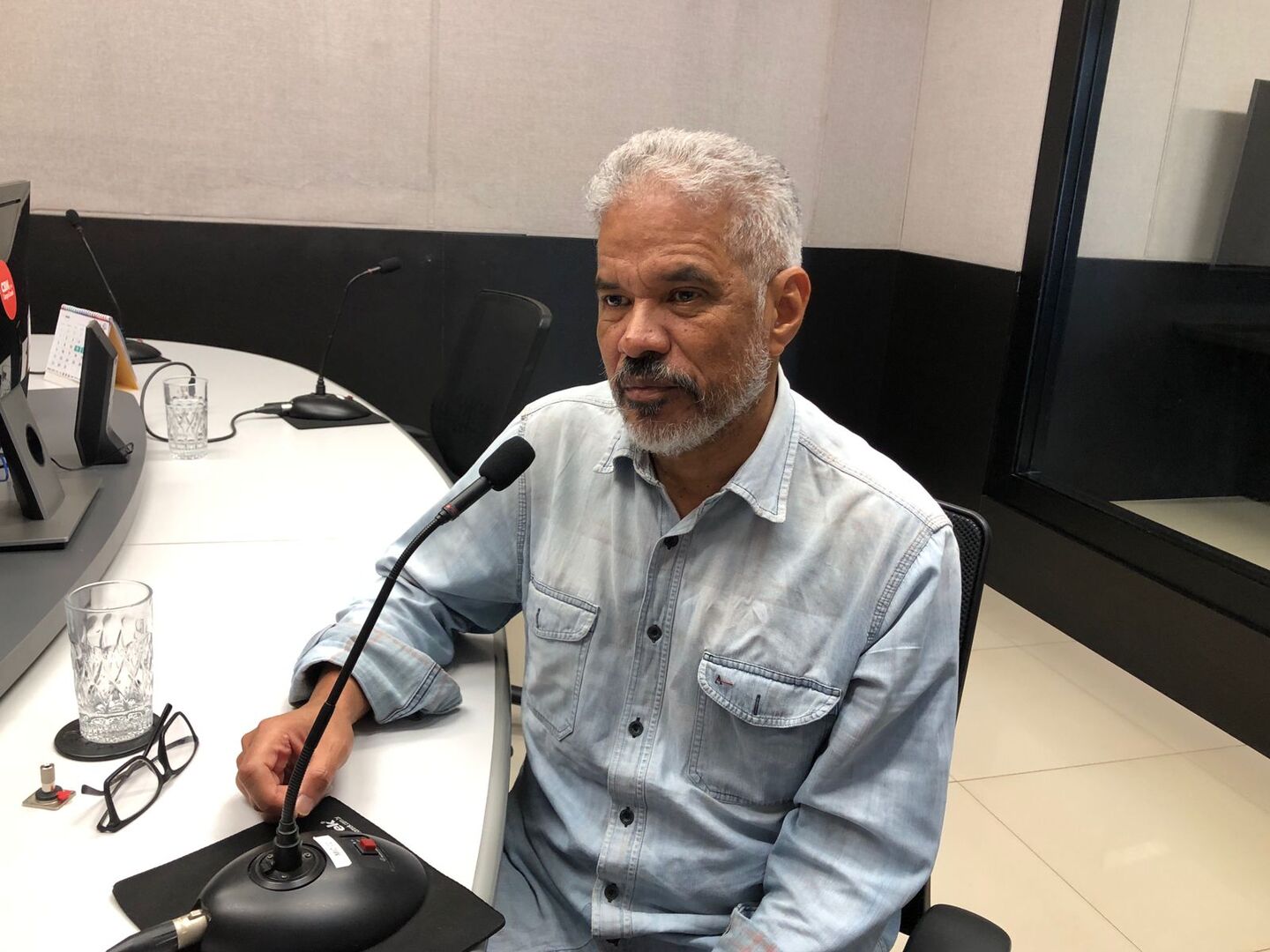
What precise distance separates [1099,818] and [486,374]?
1769 millimetres

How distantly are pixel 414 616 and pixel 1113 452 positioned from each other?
2.93m

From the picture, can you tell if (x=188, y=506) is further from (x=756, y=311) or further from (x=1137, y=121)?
(x=1137, y=121)

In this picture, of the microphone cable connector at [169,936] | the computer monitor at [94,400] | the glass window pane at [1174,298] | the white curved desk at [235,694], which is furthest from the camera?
the glass window pane at [1174,298]

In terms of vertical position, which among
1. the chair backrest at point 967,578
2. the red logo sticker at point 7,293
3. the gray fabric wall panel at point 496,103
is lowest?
the chair backrest at point 967,578

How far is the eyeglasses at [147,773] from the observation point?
0.91m

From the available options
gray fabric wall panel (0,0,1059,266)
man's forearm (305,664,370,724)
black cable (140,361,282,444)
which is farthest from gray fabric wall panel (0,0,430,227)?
man's forearm (305,664,370,724)

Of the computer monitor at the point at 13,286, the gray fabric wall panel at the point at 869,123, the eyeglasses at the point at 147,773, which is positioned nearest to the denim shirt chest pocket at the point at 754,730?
the eyeglasses at the point at 147,773

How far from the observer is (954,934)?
0.91m

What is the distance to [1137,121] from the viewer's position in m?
3.22

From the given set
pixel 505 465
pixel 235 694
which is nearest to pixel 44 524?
pixel 235 694

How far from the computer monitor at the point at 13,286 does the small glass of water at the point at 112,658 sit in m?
0.52

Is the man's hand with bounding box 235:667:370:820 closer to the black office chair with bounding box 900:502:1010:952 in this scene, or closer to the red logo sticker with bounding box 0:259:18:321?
the black office chair with bounding box 900:502:1010:952

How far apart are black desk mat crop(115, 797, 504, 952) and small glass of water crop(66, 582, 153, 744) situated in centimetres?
23

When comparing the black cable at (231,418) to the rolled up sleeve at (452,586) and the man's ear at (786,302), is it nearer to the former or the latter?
the rolled up sleeve at (452,586)
